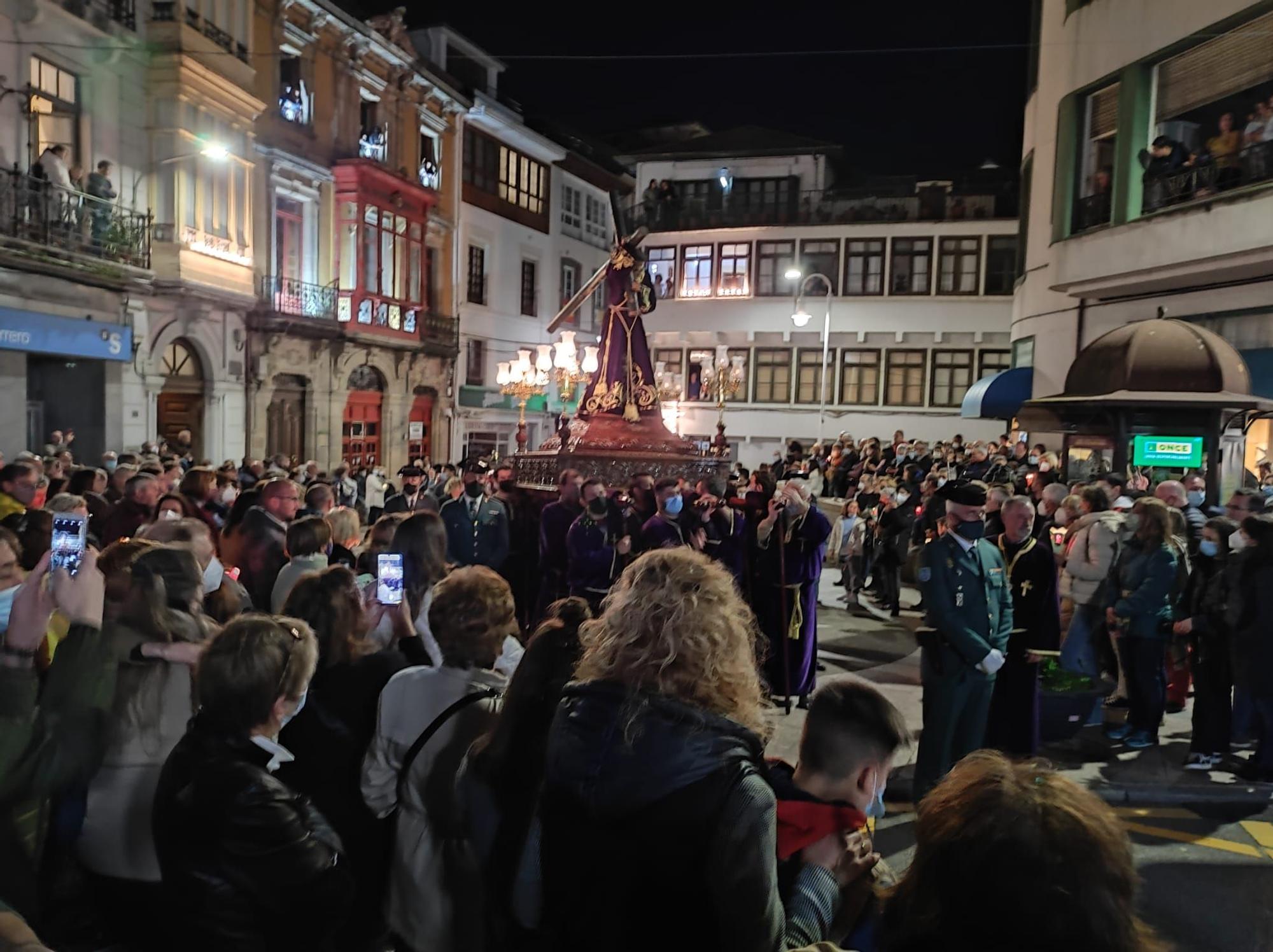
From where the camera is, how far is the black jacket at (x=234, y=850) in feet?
8.51

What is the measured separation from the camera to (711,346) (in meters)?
37.8

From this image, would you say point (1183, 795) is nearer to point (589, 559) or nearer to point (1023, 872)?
point (589, 559)

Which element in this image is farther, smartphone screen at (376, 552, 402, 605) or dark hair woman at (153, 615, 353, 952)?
smartphone screen at (376, 552, 402, 605)

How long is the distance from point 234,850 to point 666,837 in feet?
4.22

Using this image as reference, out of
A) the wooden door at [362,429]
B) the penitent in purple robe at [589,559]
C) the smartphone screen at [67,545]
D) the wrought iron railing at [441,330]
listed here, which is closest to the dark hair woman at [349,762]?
the smartphone screen at [67,545]

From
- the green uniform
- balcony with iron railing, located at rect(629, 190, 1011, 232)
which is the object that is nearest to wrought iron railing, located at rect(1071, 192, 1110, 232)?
the green uniform

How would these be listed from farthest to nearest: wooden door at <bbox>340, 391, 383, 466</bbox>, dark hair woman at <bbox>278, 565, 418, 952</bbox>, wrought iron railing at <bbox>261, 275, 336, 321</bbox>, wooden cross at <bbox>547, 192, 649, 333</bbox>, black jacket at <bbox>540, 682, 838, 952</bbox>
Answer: wooden door at <bbox>340, 391, 383, 466</bbox> < wrought iron railing at <bbox>261, 275, 336, 321</bbox> < wooden cross at <bbox>547, 192, 649, 333</bbox> < dark hair woman at <bbox>278, 565, 418, 952</bbox> < black jacket at <bbox>540, 682, 838, 952</bbox>

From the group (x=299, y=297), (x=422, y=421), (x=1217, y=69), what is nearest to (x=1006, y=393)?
(x=1217, y=69)

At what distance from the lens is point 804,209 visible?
121 feet

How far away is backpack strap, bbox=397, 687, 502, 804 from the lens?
3.08 meters

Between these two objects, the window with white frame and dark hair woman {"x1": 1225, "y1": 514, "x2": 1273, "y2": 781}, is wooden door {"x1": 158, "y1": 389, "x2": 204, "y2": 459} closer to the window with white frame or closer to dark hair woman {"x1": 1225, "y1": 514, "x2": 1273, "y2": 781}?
dark hair woman {"x1": 1225, "y1": 514, "x2": 1273, "y2": 781}

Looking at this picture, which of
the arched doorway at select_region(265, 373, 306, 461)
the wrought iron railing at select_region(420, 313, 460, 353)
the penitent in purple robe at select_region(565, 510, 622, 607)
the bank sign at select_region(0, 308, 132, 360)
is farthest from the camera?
the wrought iron railing at select_region(420, 313, 460, 353)

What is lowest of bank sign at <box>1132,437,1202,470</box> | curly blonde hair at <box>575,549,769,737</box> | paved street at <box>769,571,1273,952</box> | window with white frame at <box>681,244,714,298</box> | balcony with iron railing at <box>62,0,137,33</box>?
paved street at <box>769,571,1273,952</box>

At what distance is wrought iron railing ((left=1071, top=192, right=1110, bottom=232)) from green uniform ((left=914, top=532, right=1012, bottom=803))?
14962 millimetres
